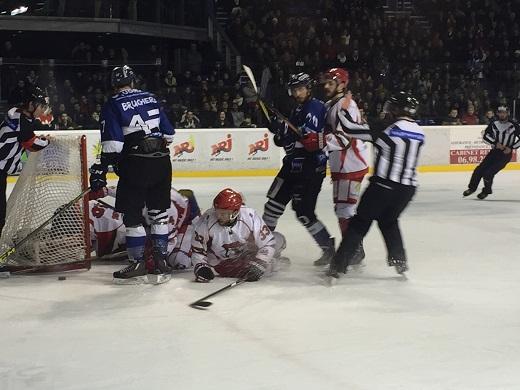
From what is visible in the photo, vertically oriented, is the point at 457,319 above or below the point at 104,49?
below

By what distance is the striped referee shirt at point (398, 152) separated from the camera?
3754 millimetres

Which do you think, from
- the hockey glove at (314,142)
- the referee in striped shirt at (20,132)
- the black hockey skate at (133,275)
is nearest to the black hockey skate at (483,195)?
the hockey glove at (314,142)

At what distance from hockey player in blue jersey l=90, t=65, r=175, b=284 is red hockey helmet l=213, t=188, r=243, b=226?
33cm

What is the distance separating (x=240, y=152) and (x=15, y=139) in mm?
6098

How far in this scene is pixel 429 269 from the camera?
4.27 meters

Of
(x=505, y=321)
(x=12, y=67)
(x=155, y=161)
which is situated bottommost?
(x=505, y=321)

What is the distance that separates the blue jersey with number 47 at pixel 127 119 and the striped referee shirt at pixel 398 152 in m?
1.19

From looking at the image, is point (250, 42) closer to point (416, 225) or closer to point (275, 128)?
point (416, 225)

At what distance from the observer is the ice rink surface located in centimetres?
245

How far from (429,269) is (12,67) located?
9093 mm

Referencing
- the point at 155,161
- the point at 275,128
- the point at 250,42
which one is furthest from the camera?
the point at 250,42

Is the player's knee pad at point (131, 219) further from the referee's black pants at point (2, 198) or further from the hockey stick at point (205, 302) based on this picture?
the referee's black pants at point (2, 198)

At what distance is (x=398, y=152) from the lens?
3.75 m

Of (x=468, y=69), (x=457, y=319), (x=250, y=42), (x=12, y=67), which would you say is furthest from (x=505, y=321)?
(x=250, y=42)
